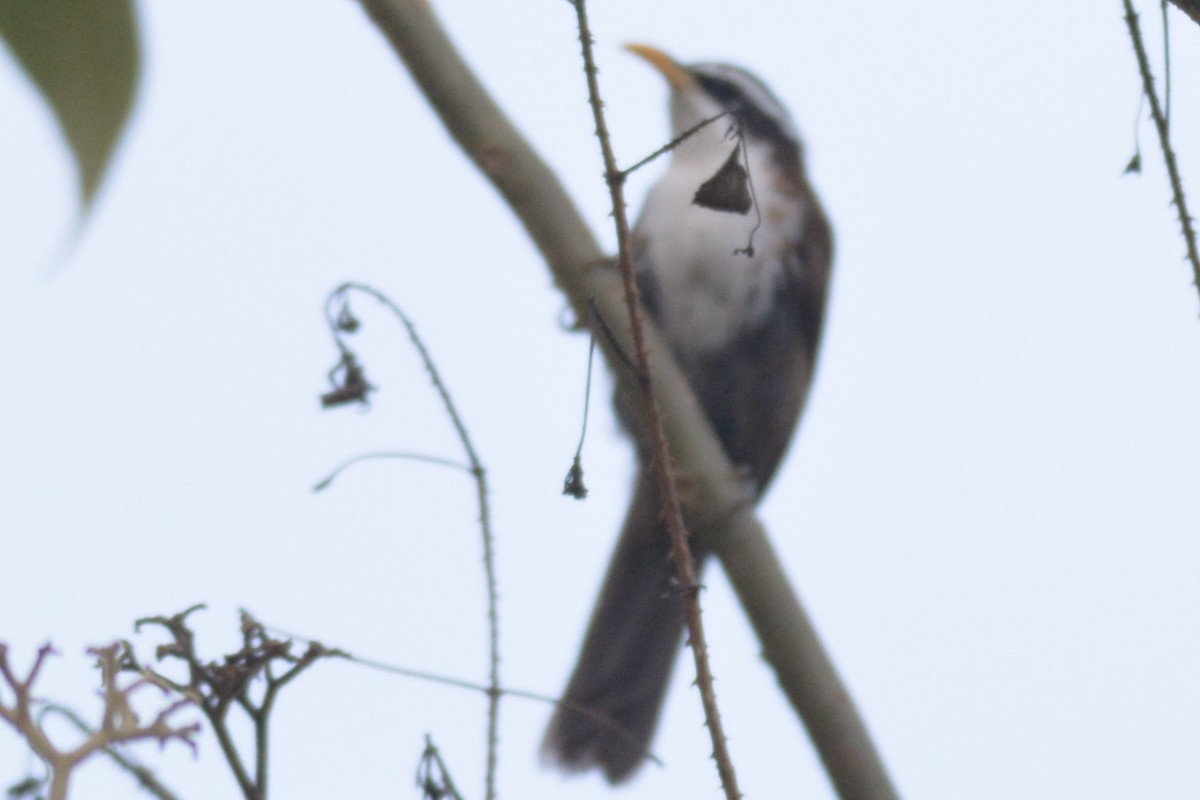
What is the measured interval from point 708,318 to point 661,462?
132 inches

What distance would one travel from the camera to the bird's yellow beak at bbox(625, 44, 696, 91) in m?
4.54

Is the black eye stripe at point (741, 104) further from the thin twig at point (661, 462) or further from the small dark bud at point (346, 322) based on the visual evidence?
the thin twig at point (661, 462)

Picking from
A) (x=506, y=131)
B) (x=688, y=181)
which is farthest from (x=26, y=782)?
(x=688, y=181)

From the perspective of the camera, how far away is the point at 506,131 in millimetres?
2371

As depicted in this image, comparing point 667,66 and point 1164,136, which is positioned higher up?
point 667,66

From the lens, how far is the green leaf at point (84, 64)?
0.52 metres

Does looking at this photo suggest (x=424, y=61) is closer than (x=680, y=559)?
No

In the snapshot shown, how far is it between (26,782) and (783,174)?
143 inches

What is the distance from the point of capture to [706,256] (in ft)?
14.1

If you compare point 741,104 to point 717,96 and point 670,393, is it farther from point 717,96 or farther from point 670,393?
point 670,393

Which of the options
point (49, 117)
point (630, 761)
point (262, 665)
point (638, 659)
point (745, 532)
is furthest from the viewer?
point (638, 659)

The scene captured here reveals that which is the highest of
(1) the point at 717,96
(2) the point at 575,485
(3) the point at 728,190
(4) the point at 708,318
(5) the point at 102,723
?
(1) the point at 717,96

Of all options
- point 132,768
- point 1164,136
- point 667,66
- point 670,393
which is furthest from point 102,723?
point 667,66

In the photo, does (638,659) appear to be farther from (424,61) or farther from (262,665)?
(262,665)
